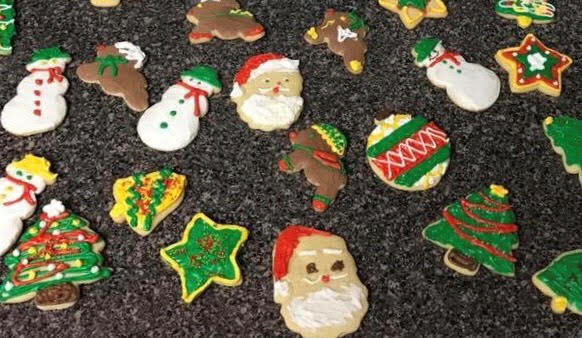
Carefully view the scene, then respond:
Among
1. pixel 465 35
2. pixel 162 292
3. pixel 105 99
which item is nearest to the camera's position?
pixel 162 292

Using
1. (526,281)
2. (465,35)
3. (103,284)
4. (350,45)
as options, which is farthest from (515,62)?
(103,284)

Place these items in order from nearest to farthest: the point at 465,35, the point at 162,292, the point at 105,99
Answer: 1. the point at 162,292
2. the point at 105,99
3. the point at 465,35

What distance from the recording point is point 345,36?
1.01 m

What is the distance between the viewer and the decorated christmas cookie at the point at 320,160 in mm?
871

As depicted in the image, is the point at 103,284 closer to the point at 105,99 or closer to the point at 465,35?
the point at 105,99

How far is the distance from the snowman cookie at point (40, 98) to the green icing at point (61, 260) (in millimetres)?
153

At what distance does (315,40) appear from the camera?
3.34 feet

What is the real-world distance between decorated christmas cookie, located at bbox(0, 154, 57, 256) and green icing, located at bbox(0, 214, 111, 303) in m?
0.02

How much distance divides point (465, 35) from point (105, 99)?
55 centimetres

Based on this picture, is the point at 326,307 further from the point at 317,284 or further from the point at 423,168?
the point at 423,168

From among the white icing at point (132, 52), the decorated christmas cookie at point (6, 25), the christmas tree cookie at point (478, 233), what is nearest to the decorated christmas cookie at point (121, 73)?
the white icing at point (132, 52)

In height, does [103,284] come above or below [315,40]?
below

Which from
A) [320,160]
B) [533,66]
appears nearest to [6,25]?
[320,160]

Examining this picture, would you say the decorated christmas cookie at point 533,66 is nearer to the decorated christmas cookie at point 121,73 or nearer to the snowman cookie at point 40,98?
the decorated christmas cookie at point 121,73
